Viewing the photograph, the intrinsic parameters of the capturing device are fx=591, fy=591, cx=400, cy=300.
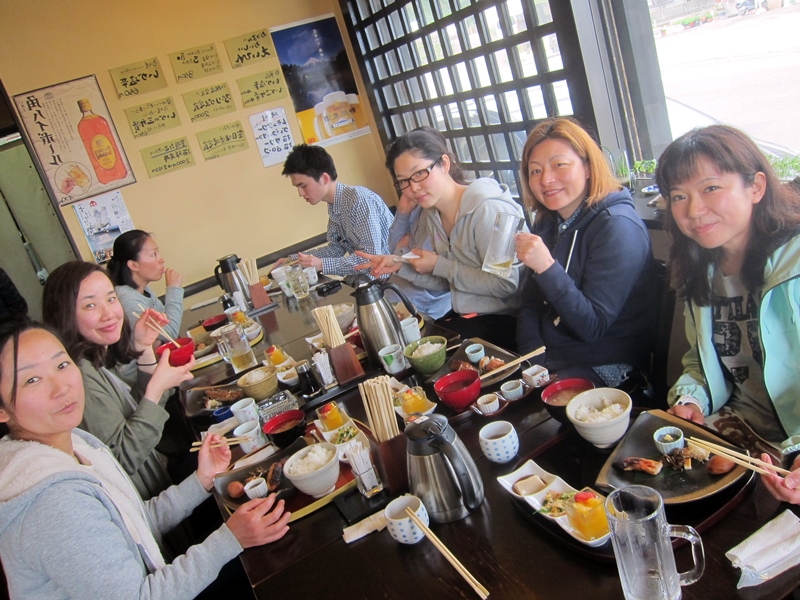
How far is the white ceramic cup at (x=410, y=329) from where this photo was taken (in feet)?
6.43

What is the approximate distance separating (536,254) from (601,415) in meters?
0.64

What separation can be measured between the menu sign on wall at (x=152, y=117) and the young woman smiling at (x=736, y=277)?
3.47 meters

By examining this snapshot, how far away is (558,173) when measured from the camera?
1835 millimetres

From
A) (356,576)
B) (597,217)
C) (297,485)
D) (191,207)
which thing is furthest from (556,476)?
(191,207)

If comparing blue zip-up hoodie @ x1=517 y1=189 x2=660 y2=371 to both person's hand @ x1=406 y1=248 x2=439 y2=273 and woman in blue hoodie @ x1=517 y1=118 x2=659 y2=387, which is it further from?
person's hand @ x1=406 y1=248 x2=439 y2=273

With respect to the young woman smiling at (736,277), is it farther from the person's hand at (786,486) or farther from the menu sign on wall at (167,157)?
the menu sign on wall at (167,157)

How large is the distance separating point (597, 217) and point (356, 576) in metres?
1.25

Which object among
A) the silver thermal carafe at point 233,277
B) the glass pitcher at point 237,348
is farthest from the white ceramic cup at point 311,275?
the glass pitcher at point 237,348

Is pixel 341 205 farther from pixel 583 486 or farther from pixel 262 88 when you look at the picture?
pixel 583 486

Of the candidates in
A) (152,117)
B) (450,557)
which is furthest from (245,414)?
(152,117)

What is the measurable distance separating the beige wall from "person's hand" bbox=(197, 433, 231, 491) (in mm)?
2810

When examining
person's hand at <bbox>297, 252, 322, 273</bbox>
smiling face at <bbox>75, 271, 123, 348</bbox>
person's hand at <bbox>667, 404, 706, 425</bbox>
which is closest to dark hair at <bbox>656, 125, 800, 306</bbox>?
person's hand at <bbox>667, 404, 706, 425</bbox>

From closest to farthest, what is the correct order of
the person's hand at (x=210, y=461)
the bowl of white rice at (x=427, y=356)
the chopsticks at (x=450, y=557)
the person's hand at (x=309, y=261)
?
the chopsticks at (x=450, y=557)
the person's hand at (x=210, y=461)
the bowl of white rice at (x=427, y=356)
the person's hand at (x=309, y=261)

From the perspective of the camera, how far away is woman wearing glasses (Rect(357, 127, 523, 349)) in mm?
2268
